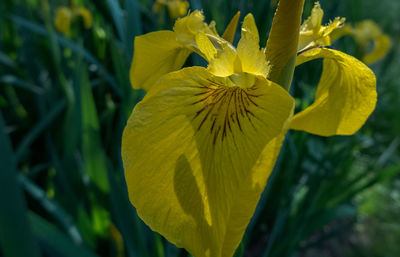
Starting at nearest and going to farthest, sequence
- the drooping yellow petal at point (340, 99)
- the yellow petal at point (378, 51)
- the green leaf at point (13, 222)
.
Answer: the drooping yellow petal at point (340, 99)
the green leaf at point (13, 222)
the yellow petal at point (378, 51)

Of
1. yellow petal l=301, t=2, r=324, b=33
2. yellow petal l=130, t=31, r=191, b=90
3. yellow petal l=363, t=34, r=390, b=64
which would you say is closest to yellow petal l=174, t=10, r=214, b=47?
yellow petal l=130, t=31, r=191, b=90

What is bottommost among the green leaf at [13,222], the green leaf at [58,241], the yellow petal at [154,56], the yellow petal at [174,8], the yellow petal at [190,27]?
the green leaf at [58,241]

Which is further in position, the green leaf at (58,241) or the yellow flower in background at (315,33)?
the green leaf at (58,241)

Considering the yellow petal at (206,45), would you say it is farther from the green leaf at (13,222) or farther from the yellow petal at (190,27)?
the green leaf at (13,222)

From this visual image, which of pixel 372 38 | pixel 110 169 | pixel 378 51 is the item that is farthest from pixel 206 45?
pixel 372 38

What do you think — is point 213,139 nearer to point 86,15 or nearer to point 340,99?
point 340,99

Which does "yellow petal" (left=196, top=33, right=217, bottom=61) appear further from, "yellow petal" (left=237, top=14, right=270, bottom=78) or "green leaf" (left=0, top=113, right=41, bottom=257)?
"green leaf" (left=0, top=113, right=41, bottom=257)

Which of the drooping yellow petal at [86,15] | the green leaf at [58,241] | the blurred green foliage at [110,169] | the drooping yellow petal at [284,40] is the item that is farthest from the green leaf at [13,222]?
the drooping yellow petal at [86,15]
